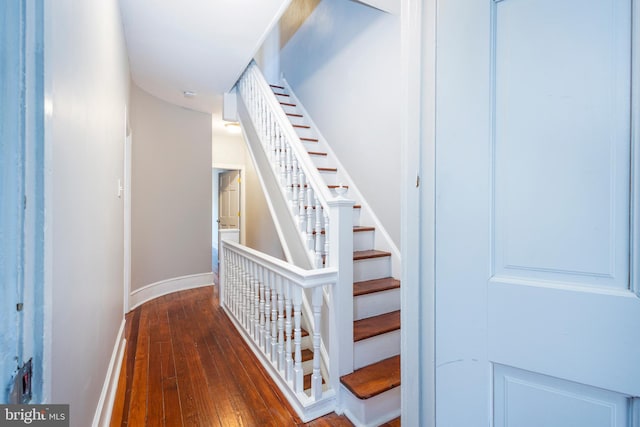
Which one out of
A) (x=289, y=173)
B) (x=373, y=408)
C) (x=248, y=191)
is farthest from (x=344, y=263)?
(x=248, y=191)

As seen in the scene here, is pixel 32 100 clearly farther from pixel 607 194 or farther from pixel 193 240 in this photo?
pixel 193 240

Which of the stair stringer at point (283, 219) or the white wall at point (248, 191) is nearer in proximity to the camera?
the stair stringer at point (283, 219)

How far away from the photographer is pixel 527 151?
26.5 inches

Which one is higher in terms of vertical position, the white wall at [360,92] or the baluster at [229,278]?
the white wall at [360,92]

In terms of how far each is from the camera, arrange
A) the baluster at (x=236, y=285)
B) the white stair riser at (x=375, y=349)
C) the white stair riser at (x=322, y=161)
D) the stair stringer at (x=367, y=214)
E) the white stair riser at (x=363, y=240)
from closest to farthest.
→ the white stair riser at (x=375, y=349) < the stair stringer at (x=367, y=214) < the white stair riser at (x=363, y=240) < the baluster at (x=236, y=285) < the white stair riser at (x=322, y=161)

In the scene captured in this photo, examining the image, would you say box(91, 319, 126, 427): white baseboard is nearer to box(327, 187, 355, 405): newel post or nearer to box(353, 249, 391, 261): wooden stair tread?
box(327, 187, 355, 405): newel post

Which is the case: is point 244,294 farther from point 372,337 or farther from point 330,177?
point 330,177

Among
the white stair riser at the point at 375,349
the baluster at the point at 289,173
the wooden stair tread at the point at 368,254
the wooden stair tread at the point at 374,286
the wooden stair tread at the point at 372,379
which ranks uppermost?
the baluster at the point at 289,173

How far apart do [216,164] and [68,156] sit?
5.02m

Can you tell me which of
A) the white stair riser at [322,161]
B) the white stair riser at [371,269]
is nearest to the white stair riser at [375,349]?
the white stair riser at [371,269]

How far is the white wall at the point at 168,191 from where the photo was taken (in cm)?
376

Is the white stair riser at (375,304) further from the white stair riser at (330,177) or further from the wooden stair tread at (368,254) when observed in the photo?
the white stair riser at (330,177)

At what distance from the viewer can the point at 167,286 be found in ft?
13.5

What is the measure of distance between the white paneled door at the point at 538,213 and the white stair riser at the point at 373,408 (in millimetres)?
918
